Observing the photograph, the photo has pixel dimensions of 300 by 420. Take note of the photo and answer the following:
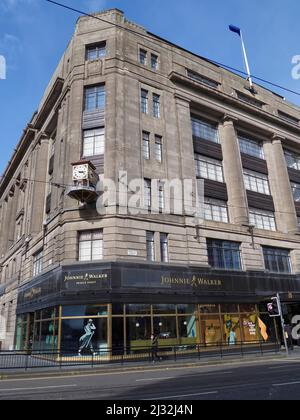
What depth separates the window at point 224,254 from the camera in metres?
28.3

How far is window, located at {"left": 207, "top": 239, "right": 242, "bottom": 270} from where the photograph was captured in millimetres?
28328

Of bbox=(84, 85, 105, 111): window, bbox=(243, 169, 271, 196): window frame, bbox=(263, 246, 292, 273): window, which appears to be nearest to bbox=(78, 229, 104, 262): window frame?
bbox=(84, 85, 105, 111): window

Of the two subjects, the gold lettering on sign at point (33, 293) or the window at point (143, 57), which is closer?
the gold lettering on sign at point (33, 293)

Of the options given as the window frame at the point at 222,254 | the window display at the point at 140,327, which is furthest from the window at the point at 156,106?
the window display at the point at 140,327

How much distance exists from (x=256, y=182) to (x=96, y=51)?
20978 mm

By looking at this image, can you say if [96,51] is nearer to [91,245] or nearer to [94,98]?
[94,98]

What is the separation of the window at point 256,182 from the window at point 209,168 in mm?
3581

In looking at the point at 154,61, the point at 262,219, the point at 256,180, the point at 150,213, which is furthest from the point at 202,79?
the point at 150,213

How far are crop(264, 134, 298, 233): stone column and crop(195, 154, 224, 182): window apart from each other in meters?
7.48

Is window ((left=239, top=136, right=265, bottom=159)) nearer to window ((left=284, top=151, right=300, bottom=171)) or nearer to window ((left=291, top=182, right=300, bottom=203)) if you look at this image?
window ((left=284, top=151, right=300, bottom=171))

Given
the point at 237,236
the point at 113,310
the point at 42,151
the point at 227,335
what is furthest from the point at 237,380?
the point at 42,151

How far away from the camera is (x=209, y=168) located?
33094mm

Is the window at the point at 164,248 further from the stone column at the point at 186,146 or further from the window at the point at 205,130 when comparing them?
the window at the point at 205,130

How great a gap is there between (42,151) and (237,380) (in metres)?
31.2
